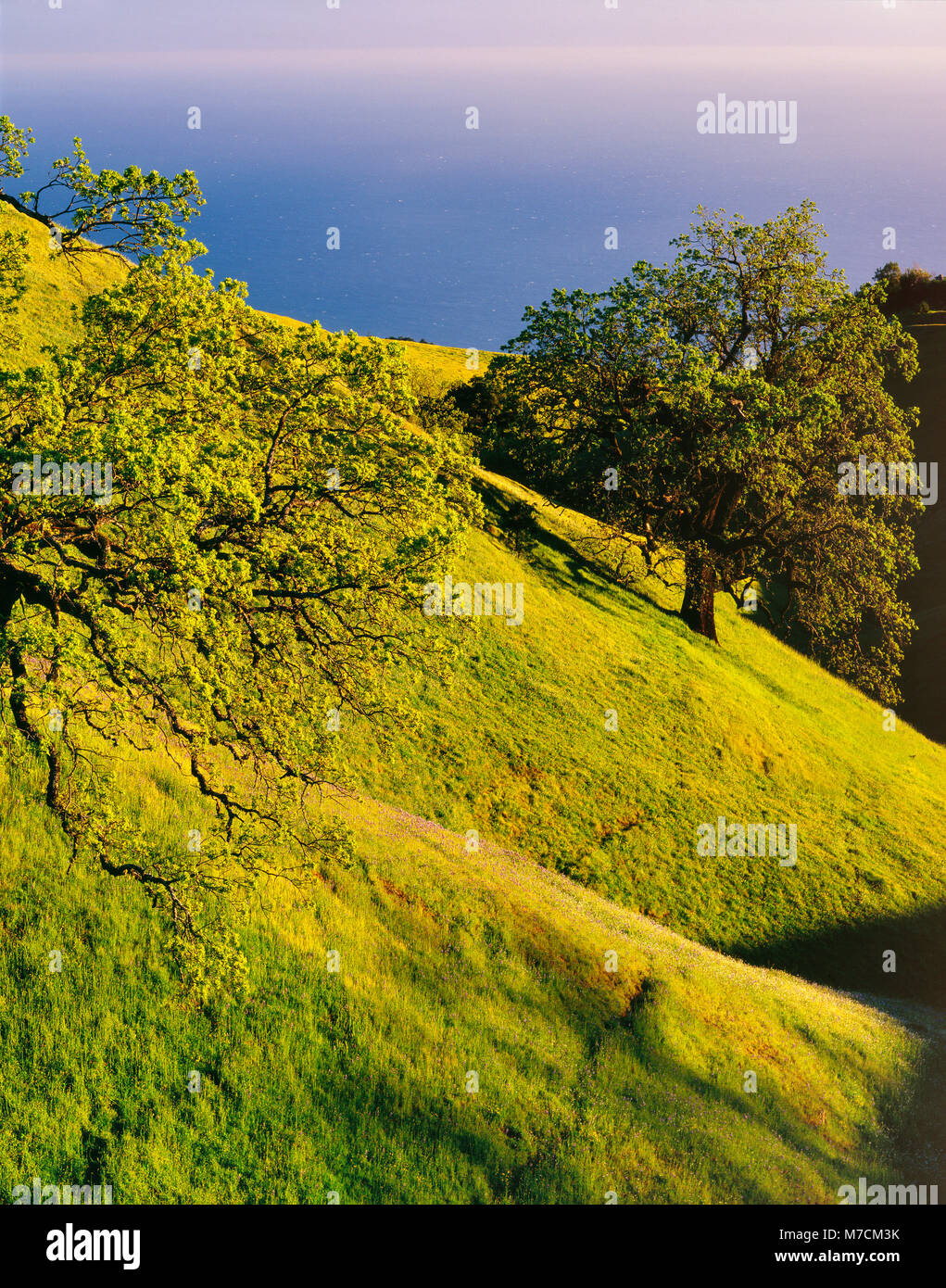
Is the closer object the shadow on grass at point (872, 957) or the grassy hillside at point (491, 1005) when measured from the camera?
the grassy hillside at point (491, 1005)

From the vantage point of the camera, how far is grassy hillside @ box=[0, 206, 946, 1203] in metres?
12.0

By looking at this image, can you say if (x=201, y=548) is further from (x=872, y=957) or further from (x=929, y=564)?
(x=929, y=564)

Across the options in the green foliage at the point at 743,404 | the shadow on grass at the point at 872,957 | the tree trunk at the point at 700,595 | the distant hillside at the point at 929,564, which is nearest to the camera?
the shadow on grass at the point at 872,957

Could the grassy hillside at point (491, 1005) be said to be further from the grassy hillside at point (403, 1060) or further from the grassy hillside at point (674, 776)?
the grassy hillside at point (674, 776)

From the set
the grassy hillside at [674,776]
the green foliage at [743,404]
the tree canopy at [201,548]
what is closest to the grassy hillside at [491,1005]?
the grassy hillside at [674,776]

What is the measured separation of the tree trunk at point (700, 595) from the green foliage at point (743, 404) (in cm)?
19

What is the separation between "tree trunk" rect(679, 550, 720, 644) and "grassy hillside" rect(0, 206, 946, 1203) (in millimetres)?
13458

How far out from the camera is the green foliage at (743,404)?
39812mm

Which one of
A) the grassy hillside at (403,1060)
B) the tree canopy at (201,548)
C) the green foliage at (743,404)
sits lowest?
the grassy hillside at (403,1060)

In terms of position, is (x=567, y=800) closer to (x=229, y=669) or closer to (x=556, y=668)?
(x=556, y=668)

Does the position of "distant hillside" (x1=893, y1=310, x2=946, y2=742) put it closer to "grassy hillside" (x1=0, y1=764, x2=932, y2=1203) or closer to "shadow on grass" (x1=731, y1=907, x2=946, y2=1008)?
"shadow on grass" (x1=731, y1=907, x2=946, y2=1008)

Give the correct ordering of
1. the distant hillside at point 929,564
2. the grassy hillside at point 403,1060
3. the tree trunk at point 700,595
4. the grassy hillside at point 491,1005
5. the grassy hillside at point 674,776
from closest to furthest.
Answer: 1. the grassy hillside at point 403,1060
2. the grassy hillside at point 491,1005
3. the grassy hillside at point 674,776
4. the tree trunk at point 700,595
5. the distant hillside at point 929,564

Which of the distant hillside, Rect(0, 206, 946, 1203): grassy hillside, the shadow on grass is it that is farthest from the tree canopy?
the distant hillside
